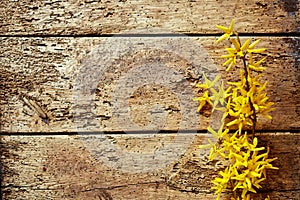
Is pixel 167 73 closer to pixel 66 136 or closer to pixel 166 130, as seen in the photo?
pixel 166 130

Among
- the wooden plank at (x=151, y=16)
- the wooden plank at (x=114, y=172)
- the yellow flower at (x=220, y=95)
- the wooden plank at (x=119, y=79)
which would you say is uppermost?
the wooden plank at (x=151, y=16)

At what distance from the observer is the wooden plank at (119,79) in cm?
76

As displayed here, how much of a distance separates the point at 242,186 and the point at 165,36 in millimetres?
293

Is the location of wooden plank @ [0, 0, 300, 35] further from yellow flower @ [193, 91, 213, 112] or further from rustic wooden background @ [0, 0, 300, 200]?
yellow flower @ [193, 91, 213, 112]

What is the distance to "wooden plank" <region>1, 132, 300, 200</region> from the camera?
2.53 feet

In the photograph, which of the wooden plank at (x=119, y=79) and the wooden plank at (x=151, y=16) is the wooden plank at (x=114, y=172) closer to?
the wooden plank at (x=119, y=79)

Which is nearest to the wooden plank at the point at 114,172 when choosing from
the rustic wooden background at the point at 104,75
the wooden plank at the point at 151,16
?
the rustic wooden background at the point at 104,75

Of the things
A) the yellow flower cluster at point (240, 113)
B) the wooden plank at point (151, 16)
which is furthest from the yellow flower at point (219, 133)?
the wooden plank at point (151, 16)

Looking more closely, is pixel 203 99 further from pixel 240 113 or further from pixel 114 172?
pixel 114 172

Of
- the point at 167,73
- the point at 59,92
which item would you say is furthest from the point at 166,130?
the point at 59,92

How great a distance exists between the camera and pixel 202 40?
766 millimetres

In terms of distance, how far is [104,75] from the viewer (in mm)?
766

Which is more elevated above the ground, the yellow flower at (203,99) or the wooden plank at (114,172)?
the yellow flower at (203,99)

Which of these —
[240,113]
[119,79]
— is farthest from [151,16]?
[240,113]
